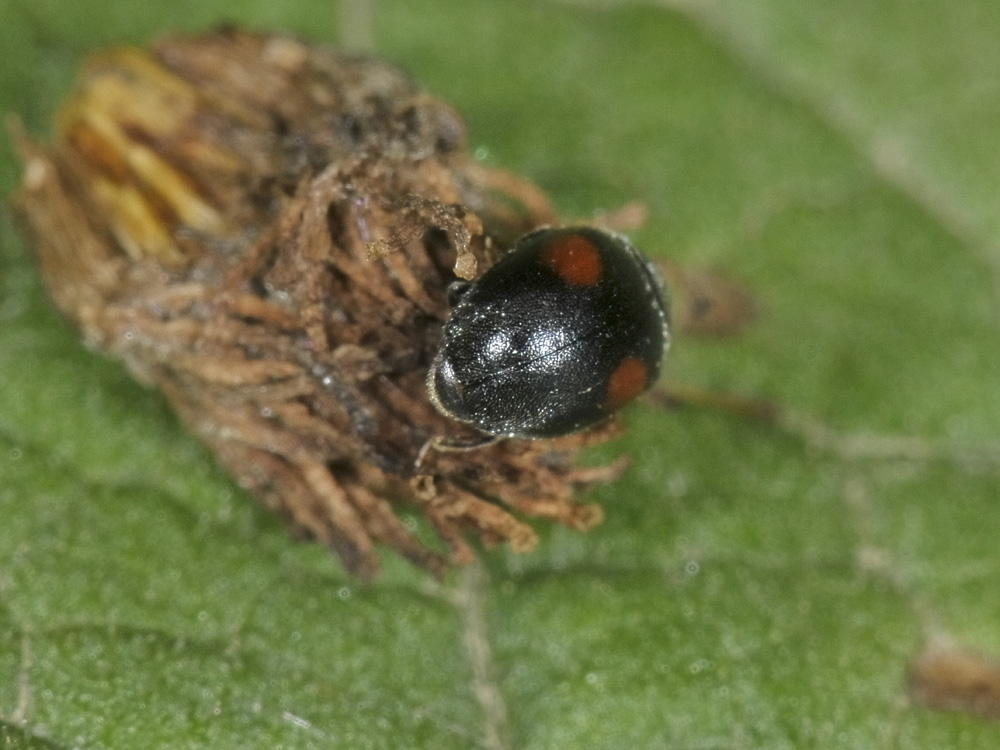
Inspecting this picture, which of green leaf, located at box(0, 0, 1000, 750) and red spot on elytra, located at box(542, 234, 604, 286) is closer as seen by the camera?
red spot on elytra, located at box(542, 234, 604, 286)

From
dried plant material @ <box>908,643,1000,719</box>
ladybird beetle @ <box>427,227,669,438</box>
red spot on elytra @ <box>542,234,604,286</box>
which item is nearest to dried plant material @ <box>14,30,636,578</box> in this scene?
ladybird beetle @ <box>427,227,669,438</box>

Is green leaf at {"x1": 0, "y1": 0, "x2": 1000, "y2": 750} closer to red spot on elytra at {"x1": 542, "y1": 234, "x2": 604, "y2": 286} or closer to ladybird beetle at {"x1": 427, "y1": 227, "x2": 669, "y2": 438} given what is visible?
ladybird beetle at {"x1": 427, "y1": 227, "x2": 669, "y2": 438}

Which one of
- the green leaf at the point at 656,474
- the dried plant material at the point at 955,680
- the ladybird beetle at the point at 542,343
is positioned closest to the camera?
the ladybird beetle at the point at 542,343

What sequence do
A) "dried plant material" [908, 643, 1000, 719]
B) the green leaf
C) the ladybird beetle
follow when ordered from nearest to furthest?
the ladybird beetle, the green leaf, "dried plant material" [908, 643, 1000, 719]

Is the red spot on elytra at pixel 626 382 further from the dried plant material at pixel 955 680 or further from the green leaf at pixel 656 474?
the dried plant material at pixel 955 680

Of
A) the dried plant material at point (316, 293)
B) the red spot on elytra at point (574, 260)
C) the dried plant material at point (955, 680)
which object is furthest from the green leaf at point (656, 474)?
the red spot on elytra at point (574, 260)

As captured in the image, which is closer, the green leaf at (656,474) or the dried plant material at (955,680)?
the green leaf at (656,474)

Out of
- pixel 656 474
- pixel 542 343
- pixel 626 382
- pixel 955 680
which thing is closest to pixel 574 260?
pixel 542 343

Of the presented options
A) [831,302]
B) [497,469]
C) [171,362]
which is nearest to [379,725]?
[497,469]
